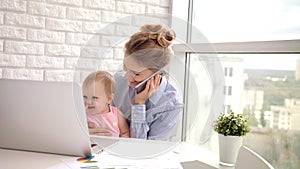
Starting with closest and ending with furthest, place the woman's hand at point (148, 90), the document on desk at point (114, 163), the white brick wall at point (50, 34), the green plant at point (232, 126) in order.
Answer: the woman's hand at point (148, 90)
the document on desk at point (114, 163)
the green plant at point (232, 126)
the white brick wall at point (50, 34)

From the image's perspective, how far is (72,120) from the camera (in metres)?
1.67

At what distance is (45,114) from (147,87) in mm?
389

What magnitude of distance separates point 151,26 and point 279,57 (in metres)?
0.87

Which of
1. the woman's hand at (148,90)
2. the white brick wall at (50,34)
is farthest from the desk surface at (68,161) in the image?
the white brick wall at (50,34)

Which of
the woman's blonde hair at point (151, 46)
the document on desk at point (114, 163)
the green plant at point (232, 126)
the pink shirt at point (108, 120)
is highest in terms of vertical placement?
the woman's blonde hair at point (151, 46)

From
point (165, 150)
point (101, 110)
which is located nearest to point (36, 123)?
point (101, 110)

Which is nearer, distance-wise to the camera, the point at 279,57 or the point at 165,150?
the point at 165,150

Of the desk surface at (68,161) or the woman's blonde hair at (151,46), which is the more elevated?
the woman's blonde hair at (151,46)

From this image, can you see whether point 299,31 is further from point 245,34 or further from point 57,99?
point 57,99

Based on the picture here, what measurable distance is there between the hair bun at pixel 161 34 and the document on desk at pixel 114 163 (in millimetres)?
472

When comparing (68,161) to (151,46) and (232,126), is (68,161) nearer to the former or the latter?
(151,46)

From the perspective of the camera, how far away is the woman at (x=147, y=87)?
5.25ft

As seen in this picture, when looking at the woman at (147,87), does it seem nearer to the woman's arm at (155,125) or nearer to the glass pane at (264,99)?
the woman's arm at (155,125)

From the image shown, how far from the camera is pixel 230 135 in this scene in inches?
86.4
